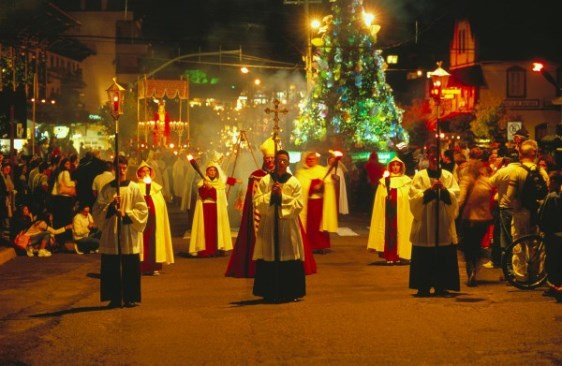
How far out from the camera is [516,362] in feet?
27.8

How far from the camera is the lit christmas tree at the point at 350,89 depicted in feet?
122

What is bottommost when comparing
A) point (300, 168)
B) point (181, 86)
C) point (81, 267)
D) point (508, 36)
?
point (81, 267)

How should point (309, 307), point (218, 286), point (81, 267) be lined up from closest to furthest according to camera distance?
point (309, 307), point (218, 286), point (81, 267)

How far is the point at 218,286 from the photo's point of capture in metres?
14.0

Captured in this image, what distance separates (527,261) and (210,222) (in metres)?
7.14

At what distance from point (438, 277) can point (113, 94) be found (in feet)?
16.3

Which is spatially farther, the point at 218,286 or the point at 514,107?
the point at 514,107

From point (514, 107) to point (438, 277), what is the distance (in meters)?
46.0

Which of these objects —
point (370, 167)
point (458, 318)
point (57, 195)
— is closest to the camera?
point (458, 318)

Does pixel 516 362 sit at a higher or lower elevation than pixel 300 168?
lower

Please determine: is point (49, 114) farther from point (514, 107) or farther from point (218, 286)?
point (218, 286)

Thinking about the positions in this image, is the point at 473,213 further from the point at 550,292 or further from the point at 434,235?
the point at 550,292

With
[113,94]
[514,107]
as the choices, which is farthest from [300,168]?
[514,107]

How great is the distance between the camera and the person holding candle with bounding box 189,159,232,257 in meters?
18.4
